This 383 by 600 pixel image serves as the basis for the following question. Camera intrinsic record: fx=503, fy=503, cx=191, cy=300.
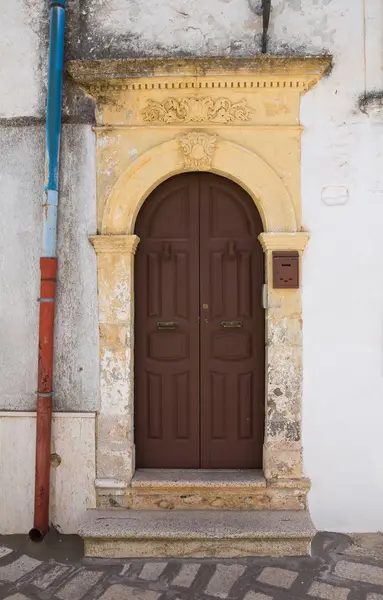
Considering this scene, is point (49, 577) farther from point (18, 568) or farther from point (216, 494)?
point (216, 494)

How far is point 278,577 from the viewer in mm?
3432

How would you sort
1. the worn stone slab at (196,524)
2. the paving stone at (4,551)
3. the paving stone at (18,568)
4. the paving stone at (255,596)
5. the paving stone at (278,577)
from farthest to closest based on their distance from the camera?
the paving stone at (4,551) < the worn stone slab at (196,524) < the paving stone at (18,568) < the paving stone at (278,577) < the paving stone at (255,596)

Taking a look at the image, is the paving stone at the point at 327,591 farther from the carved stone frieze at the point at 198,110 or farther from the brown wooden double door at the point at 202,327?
the carved stone frieze at the point at 198,110

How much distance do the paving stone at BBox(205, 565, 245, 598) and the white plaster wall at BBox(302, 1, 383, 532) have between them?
84cm

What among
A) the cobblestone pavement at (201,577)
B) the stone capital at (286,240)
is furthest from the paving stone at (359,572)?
the stone capital at (286,240)

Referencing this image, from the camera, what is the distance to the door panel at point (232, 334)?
4211mm

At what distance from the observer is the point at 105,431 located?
405cm

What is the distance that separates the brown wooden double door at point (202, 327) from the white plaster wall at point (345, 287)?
1.52ft

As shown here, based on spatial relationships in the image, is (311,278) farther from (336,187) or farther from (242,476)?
(242,476)

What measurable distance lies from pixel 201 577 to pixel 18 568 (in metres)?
1.31

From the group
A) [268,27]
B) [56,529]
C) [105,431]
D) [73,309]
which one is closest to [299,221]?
[268,27]

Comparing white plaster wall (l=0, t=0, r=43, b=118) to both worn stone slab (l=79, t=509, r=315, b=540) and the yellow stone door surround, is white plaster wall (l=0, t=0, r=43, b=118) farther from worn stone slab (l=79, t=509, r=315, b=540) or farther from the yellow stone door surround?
worn stone slab (l=79, t=509, r=315, b=540)

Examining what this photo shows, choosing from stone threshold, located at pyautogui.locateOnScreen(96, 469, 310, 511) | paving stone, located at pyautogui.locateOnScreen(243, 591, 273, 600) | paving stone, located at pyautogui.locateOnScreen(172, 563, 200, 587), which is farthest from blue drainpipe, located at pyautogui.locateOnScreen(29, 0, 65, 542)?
paving stone, located at pyautogui.locateOnScreen(243, 591, 273, 600)

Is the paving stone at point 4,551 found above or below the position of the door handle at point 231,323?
below
